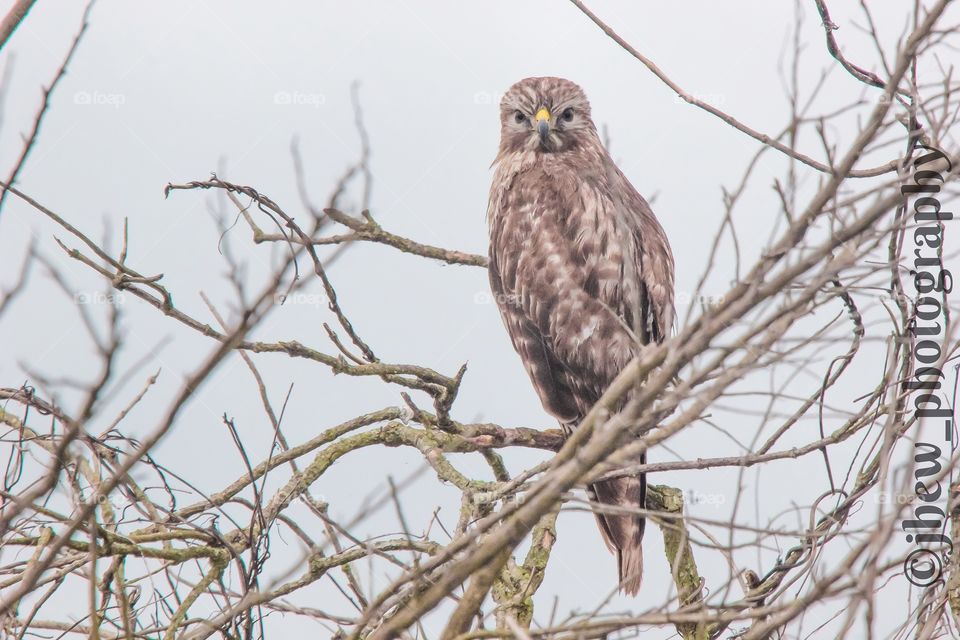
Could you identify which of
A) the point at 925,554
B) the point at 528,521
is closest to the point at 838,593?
the point at 528,521

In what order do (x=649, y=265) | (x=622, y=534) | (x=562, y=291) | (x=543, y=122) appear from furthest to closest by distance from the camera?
(x=543, y=122) → (x=562, y=291) → (x=649, y=265) → (x=622, y=534)

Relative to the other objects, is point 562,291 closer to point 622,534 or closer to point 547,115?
point 547,115

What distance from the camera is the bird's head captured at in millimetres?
5473

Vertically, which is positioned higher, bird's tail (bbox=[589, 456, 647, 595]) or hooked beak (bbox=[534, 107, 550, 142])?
hooked beak (bbox=[534, 107, 550, 142])

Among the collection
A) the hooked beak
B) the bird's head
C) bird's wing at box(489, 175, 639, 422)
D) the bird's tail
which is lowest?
the bird's tail

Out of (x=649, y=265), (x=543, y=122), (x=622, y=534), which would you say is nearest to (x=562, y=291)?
(x=649, y=265)

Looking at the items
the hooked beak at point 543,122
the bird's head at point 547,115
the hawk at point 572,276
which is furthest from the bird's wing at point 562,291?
the bird's head at point 547,115

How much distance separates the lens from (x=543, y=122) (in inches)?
211

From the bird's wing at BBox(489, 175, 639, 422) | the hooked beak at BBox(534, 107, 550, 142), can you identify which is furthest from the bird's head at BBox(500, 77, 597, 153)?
the bird's wing at BBox(489, 175, 639, 422)

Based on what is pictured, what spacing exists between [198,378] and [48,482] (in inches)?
19.4

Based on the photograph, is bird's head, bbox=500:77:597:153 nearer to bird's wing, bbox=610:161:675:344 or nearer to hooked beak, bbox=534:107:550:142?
hooked beak, bbox=534:107:550:142

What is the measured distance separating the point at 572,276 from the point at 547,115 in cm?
100

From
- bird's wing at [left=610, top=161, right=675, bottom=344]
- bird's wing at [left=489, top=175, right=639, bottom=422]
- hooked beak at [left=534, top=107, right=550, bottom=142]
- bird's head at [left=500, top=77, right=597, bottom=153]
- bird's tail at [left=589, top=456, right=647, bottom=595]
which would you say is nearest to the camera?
bird's tail at [left=589, top=456, right=647, bottom=595]

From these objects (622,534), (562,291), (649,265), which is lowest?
(622,534)
